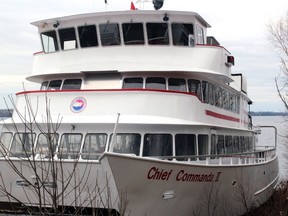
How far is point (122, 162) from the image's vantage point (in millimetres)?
8242

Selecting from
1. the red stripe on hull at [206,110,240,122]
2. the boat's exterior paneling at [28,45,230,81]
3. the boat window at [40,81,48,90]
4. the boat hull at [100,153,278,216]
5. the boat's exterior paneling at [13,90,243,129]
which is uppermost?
the boat's exterior paneling at [28,45,230,81]

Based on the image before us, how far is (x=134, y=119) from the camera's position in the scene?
31.6 ft

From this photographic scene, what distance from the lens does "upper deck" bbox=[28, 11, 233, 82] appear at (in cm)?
1142

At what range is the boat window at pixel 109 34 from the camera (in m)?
11.8

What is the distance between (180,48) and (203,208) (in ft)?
13.1

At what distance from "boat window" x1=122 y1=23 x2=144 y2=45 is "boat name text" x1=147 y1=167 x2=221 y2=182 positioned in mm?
3841

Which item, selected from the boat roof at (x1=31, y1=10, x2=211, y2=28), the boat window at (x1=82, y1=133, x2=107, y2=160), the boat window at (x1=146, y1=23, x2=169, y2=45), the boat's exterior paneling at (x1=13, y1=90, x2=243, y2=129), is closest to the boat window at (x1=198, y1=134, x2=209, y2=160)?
the boat's exterior paneling at (x1=13, y1=90, x2=243, y2=129)

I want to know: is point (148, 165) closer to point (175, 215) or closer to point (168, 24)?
point (175, 215)

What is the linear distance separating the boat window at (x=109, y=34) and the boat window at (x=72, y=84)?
122 cm

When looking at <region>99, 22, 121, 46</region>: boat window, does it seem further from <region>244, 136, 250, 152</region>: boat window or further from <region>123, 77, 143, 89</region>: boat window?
<region>244, 136, 250, 152</region>: boat window

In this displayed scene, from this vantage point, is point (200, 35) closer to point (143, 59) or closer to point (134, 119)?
point (143, 59)

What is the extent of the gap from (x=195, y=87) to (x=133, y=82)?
5.09 ft

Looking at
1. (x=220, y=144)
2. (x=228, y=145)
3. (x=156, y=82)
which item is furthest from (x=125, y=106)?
(x=228, y=145)

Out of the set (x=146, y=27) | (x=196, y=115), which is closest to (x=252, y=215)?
(x=196, y=115)
